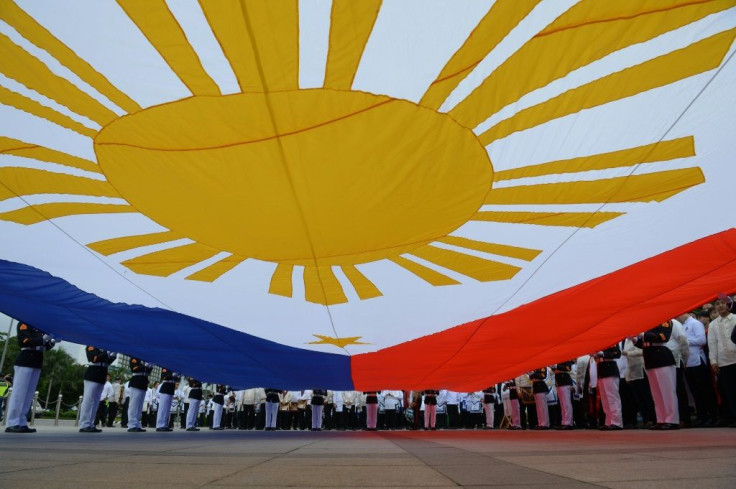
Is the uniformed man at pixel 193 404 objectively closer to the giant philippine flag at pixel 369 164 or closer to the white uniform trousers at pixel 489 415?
the giant philippine flag at pixel 369 164

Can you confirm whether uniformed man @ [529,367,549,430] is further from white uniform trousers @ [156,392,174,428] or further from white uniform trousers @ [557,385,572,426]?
white uniform trousers @ [156,392,174,428]

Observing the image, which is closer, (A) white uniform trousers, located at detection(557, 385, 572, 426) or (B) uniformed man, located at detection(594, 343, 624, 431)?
(B) uniformed man, located at detection(594, 343, 624, 431)

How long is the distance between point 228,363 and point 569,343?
16.1 ft

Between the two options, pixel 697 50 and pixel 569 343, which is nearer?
pixel 697 50

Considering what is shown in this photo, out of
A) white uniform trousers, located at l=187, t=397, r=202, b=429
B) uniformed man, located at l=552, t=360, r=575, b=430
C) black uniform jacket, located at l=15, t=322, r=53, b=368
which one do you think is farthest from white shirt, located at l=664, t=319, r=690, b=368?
white uniform trousers, located at l=187, t=397, r=202, b=429

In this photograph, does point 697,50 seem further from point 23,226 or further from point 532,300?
point 23,226

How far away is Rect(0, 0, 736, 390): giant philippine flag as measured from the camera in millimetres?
2219

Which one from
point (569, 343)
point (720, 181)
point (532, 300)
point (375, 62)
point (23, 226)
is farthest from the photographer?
point (569, 343)

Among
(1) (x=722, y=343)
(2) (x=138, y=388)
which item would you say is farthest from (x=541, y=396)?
(2) (x=138, y=388)

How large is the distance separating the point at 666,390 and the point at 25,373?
796cm

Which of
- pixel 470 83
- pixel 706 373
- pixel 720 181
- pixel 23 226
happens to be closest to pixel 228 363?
pixel 23 226

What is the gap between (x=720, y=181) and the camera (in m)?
3.33

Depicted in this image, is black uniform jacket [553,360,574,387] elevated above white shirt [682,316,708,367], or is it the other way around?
white shirt [682,316,708,367]

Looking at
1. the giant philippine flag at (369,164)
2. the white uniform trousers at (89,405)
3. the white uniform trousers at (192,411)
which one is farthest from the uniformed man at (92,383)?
the white uniform trousers at (192,411)
